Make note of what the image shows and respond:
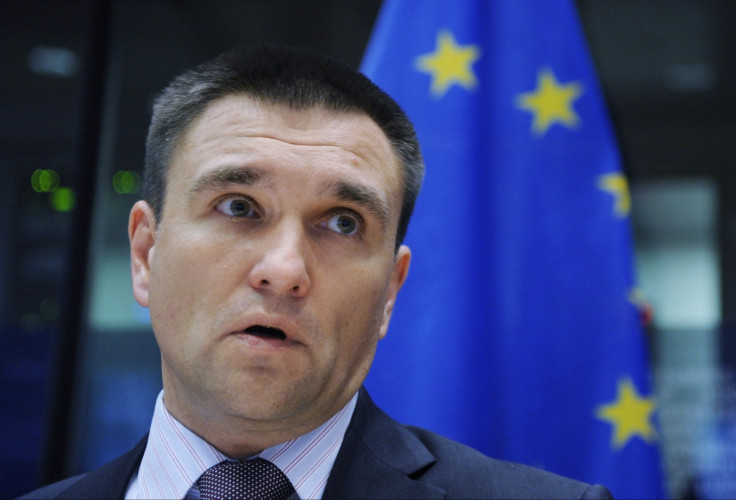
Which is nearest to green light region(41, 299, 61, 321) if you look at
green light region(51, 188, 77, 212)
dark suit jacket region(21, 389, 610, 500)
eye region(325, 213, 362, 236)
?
green light region(51, 188, 77, 212)

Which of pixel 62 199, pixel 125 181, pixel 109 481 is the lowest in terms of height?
pixel 109 481

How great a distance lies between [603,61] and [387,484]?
2.72 meters

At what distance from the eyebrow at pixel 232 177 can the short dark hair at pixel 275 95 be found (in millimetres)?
201

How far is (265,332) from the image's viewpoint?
6.06 ft

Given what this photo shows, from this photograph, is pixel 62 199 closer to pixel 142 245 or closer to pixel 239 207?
pixel 142 245

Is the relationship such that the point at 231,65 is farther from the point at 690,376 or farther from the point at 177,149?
the point at 690,376

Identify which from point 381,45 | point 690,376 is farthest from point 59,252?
point 690,376

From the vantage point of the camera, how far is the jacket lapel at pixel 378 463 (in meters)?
1.97

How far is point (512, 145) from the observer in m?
2.82

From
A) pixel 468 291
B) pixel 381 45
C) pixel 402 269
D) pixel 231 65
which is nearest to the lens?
pixel 231 65

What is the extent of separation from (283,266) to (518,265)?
3.83 ft

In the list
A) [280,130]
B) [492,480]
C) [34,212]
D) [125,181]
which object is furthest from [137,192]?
[492,480]

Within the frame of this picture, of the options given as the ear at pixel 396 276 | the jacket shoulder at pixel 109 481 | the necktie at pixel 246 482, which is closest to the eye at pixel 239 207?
the ear at pixel 396 276

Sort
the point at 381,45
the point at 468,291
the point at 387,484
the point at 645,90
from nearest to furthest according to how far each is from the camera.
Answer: the point at 387,484, the point at 468,291, the point at 381,45, the point at 645,90
